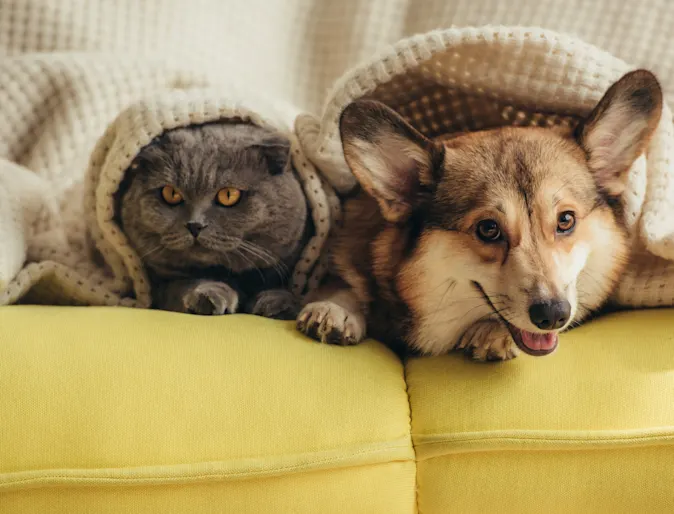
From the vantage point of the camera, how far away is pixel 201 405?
1.07 metres

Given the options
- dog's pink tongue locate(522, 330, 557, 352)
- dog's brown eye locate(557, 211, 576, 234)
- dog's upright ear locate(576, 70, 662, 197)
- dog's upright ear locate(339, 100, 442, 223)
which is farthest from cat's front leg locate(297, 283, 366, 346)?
dog's upright ear locate(576, 70, 662, 197)

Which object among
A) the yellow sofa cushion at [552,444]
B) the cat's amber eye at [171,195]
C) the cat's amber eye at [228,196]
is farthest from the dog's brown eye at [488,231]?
the cat's amber eye at [171,195]

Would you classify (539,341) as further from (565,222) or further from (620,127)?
(620,127)

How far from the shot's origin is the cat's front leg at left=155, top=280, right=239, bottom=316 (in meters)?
1.40

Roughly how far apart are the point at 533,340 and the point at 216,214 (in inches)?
28.8

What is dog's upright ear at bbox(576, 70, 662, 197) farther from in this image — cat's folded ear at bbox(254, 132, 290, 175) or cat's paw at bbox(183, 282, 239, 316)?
cat's paw at bbox(183, 282, 239, 316)

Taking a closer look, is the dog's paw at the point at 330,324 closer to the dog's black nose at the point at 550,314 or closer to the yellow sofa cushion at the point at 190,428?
the yellow sofa cushion at the point at 190,428

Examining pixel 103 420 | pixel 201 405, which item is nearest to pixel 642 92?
pixel 201 405

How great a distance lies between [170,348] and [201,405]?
0.14 metres

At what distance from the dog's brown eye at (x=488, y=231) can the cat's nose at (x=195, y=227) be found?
1.97ft

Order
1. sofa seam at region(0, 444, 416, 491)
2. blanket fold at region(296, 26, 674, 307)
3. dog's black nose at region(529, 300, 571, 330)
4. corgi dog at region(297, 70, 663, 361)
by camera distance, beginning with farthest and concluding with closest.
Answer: blanket fold at region(296, 26, 674, 307)
corgi dog at region(297, 70, 663, 361)
dog's black nose at region(529, 300, 571, 330)
sofa seam at region(0, 444, 416, 491)

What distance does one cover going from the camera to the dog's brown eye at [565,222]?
124 centimetres

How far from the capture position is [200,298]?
1407 mm

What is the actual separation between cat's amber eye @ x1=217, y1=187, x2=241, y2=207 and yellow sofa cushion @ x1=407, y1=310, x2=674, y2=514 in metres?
0.63
